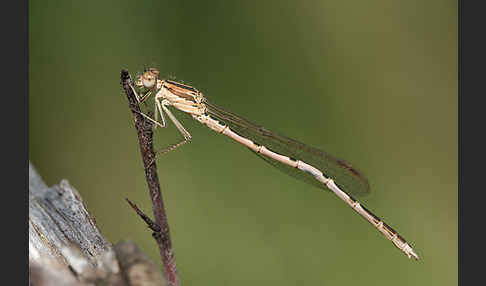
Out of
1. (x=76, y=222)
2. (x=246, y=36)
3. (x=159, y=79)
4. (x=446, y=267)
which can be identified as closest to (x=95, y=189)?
(x=159, y=79)

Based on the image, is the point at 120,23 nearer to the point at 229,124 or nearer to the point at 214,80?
the point at 214,80

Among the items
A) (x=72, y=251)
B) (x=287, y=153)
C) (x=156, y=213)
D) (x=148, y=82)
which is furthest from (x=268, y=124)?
(x=72, y=251)

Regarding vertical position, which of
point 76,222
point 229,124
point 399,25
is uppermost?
point 399,25

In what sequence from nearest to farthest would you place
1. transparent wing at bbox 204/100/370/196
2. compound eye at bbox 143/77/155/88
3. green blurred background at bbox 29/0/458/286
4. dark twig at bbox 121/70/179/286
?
dark twig at bbox 121/70/179/286 → compound eye at bbox 143/77/155/88 → transparent wing at bbox 204/100/370/196 → green blurred background at bbox 29/0/458/286

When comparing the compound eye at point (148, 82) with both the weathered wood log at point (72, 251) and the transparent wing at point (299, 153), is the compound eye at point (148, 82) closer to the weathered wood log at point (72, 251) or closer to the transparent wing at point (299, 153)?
the transparent wing at point (299, 153)

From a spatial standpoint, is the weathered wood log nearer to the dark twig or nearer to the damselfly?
the dark twig

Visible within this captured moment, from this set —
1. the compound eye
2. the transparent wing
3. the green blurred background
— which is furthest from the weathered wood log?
the green blurred background
